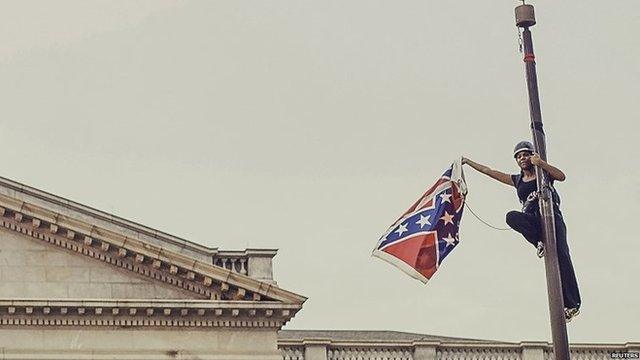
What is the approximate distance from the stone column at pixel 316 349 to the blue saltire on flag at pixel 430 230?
29.0m

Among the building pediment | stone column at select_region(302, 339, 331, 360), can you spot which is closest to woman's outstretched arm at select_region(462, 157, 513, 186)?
the building pediment

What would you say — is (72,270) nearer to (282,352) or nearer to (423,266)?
(282,352)

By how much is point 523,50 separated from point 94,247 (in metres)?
29.0

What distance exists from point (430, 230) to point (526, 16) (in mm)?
2600

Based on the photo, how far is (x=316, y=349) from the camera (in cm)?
4791

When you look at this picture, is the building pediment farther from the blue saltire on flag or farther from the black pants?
the black pants

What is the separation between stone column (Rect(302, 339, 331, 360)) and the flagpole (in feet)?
102

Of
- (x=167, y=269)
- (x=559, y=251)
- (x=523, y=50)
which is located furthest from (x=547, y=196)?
(x=167, y=269)

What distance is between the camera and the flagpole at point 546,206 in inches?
617

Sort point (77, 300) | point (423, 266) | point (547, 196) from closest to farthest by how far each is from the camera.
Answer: point (547, 196), point (423, 266), point (77, 300)

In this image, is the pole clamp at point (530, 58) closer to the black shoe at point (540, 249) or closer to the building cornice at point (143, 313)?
the black shoe at point (540, 249)

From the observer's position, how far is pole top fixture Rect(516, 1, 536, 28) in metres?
17.1

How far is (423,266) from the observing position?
1836cm

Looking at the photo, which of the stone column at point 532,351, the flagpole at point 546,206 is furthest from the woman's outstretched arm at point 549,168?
the stone column at point 532,351
